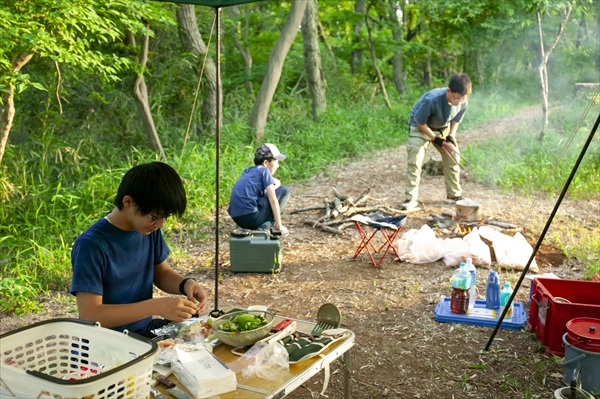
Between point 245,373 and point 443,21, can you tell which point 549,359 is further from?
point 443,21

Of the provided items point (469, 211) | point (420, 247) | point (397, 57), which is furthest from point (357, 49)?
point (420, 247)

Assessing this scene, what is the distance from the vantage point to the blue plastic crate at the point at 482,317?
13.4 ft

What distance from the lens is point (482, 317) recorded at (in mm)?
4156

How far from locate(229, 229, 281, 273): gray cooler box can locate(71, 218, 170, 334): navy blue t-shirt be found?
8.34 ft

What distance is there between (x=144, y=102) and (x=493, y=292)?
18.2 feet

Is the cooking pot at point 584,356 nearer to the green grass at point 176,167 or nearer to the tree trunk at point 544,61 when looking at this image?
the green grass at point 176,167

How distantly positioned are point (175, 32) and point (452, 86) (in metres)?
4.84

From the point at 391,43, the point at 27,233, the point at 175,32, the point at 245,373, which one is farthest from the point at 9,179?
the point at 391,43

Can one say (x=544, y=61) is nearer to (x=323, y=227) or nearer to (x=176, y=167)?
(x=323, y=227)

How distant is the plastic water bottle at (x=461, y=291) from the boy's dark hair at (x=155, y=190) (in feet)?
8.48

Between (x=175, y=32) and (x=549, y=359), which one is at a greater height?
(x=175, y=32)

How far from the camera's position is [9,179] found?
6398 millimetres

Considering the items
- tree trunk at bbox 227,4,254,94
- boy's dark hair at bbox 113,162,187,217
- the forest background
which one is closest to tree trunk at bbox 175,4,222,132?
the forest background

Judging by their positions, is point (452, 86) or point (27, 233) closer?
point (27, 233)
